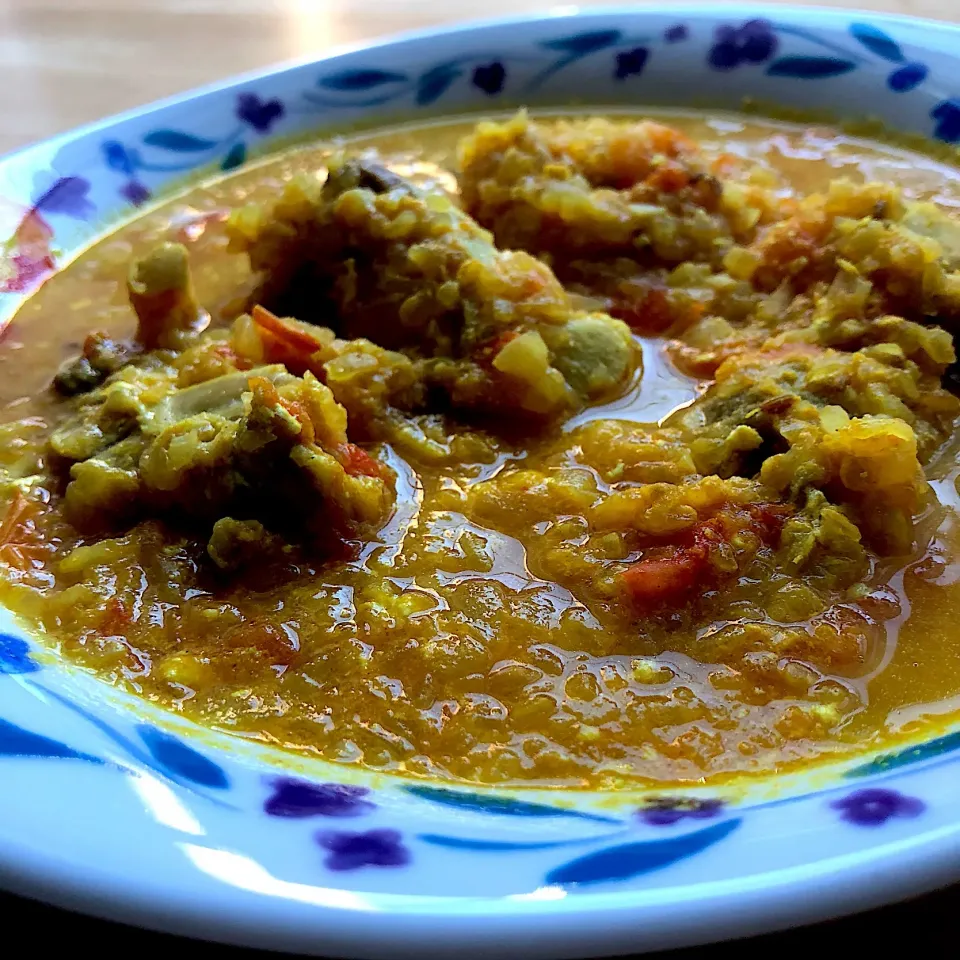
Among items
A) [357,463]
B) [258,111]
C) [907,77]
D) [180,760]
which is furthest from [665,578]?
[258,111]

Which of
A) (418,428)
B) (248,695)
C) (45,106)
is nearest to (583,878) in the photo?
(248,695)

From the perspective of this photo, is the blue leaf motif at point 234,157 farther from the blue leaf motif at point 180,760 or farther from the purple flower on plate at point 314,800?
the purple flower on plate at point 314,800

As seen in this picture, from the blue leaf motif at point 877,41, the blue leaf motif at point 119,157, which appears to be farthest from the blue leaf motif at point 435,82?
the blue leaf motif at point 877,41

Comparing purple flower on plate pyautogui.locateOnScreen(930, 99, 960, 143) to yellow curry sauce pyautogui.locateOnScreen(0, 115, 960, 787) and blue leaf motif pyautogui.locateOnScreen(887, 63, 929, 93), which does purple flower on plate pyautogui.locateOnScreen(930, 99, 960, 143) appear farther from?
yellow curry sauce pyautogui.locateOnScreen(0, 115, 960, 787)

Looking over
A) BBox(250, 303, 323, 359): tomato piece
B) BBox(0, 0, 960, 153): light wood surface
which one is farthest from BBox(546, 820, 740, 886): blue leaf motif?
BBox(0, 0, 960, 153): light wood surface

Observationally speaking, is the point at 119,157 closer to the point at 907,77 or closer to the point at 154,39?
the point at 154,39
